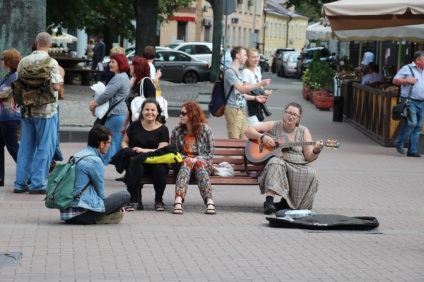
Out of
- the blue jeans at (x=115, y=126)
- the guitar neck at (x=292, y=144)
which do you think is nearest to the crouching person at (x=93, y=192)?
the guitar neck at (x=292, y=144)

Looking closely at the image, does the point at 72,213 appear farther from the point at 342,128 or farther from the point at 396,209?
the point at 342,128

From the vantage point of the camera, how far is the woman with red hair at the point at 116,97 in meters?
14.0

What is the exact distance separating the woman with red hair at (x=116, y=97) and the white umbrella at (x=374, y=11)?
780cm

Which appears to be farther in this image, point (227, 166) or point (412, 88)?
point (412, 88)

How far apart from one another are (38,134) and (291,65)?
54064mm

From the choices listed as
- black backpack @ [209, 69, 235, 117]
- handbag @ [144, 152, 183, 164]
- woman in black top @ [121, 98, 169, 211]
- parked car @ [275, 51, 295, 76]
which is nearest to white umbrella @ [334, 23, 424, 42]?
black backpack @ [209, 69, 235, 117]

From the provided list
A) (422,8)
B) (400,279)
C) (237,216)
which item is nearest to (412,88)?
(422,8)

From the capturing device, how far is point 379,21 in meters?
23.9

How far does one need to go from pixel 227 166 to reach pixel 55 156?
2981 mm

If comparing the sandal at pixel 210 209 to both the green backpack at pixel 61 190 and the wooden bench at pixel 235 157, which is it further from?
the green backpack at pixel 61 190

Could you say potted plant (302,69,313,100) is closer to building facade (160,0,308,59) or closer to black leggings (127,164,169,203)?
building facade (160,0,308,59)

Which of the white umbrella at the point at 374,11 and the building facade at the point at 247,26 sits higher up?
the white umbrella at the point at 374,11

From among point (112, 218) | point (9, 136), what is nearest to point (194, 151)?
point (112, 218)

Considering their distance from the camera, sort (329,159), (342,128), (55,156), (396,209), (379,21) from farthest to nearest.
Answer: (342,128), (379,21), (329,159), (55,156), (396,209)
